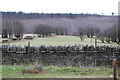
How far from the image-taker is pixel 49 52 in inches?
740

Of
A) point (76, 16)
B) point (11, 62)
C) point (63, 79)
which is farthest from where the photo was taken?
point (76, 16)

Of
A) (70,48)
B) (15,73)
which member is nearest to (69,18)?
(70,48)

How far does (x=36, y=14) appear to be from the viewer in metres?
87.9

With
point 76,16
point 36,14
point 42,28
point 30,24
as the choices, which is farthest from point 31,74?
point 76,16

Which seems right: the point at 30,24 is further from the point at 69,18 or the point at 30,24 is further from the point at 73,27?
the point at 69,18

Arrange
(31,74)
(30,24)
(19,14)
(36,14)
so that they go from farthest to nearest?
1. (36,14)
2. (19,14)
3. (30,24)
4. (31,74)

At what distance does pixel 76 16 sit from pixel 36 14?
15745 mm

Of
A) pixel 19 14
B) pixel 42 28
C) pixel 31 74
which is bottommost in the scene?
pixel 31 74

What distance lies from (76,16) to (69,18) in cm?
419

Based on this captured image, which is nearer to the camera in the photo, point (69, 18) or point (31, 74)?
point (31, 74)

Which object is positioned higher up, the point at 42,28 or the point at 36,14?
the point at 36,14

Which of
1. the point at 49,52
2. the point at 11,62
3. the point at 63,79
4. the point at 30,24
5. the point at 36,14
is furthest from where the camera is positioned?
the point at 36,14

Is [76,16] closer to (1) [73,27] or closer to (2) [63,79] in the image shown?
(1) [73,27]

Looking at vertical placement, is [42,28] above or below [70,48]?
above
